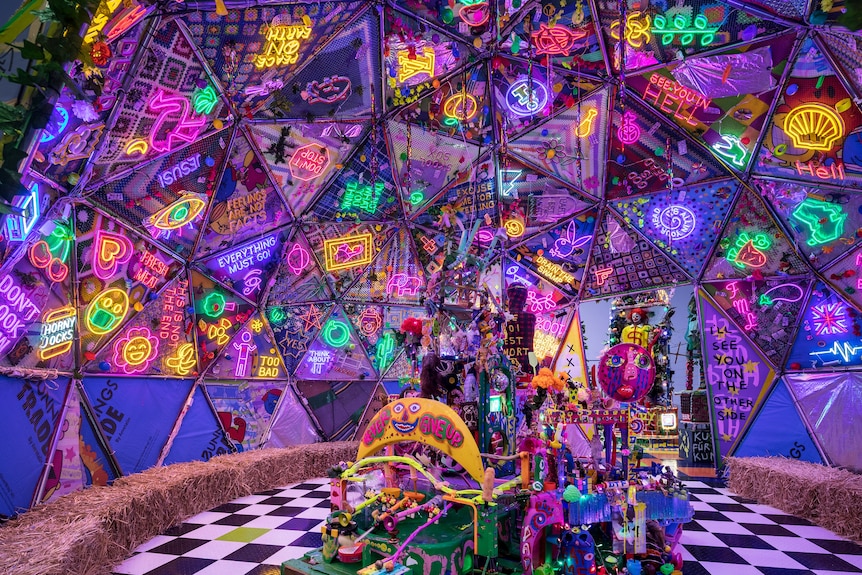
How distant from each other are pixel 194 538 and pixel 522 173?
8.30 metres

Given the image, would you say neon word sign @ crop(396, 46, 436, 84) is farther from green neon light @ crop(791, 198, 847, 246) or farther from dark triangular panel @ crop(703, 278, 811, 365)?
dark triangular panel @ crop(703, 278, 811, 365)

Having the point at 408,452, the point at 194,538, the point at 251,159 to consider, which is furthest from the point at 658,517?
the point at 251,159

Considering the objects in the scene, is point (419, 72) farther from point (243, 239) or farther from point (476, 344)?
point (476, 344)

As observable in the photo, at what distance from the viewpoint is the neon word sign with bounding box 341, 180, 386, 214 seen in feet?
35.1

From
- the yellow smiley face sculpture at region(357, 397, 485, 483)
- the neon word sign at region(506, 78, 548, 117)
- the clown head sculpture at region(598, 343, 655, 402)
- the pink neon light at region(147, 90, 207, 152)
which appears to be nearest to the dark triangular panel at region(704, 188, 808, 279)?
the neon word sign at region(506, 78, 548, 117)

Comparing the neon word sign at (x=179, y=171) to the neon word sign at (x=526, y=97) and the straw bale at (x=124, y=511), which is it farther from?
the neon word sign at (x=526, y=97)

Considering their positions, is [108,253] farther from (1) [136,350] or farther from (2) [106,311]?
(1) [136,350]

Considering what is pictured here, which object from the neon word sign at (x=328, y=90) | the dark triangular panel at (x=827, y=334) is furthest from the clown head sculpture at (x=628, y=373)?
the neon word sign at (x=328, y=90)

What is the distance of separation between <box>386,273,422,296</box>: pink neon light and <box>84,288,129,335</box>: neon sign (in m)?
5.54

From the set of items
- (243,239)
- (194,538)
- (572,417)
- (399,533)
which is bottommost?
(194,538)

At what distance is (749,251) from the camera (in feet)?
32.7

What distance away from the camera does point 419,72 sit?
9078 millimetres

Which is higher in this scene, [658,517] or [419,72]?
[419,72]

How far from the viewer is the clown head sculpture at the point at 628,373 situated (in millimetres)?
5648
